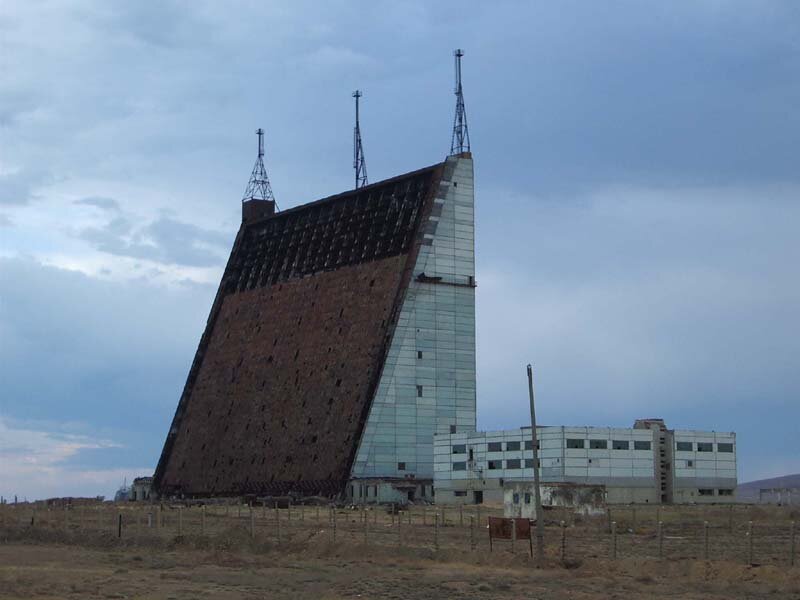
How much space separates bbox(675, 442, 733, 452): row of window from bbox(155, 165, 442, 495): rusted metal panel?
86.1 feet

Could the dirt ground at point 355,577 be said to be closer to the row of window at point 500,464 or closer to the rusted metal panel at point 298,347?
the row of window at point 500,464

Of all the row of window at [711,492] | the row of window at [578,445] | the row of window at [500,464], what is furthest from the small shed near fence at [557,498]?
the row of window at [711,492]

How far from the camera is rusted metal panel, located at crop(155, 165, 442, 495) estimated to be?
365 ft

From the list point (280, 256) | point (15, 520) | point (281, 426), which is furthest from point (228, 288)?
point (15, 520)

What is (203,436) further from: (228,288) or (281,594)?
(281,594)

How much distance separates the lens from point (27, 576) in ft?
140

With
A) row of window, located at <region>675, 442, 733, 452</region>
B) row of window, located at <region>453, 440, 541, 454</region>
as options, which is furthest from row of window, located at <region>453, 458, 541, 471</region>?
row of window, located at <region>675, 442, 733, 452</region>

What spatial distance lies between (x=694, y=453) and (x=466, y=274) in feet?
81.5

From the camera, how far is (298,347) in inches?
4788

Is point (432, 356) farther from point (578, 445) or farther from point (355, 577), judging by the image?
point (355, 577)

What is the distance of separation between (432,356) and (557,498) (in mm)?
34601

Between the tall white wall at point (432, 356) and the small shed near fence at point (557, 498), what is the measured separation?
1172 inches

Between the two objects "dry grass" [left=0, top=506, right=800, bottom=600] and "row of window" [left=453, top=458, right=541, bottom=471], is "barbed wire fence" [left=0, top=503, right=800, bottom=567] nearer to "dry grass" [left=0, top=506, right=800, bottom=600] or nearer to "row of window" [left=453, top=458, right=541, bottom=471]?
"dry grass" [left=0, top=506, right=800, bottom=600]

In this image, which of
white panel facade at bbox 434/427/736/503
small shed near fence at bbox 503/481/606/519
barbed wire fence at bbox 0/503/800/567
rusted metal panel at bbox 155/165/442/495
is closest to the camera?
barbed wire fence at bbox 0/503/800/567
